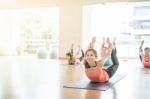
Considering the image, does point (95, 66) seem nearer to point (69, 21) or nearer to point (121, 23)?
point (121, 23)

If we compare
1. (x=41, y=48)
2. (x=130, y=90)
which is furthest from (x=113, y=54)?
(x=41, y=48)

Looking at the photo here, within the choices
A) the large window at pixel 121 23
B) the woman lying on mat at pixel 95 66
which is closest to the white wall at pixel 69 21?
the large window at pixel 121 23

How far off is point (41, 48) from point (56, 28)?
843mm

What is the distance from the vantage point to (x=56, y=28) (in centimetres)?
701

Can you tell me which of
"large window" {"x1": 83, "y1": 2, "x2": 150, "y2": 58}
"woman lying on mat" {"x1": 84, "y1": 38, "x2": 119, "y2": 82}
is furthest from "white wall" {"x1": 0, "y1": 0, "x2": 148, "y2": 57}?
"woman lying on mat" {"x1": 84, "y1": 38, "x2": 119, "y2": 82}

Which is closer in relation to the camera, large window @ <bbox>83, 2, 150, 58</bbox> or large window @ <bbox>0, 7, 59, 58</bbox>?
large window @ <bbox>83, 2, 150, 58</bbox>

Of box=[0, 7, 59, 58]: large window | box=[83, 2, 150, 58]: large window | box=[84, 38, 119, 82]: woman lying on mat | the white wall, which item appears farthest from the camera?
box=[0, 7, 59, 58]: large window

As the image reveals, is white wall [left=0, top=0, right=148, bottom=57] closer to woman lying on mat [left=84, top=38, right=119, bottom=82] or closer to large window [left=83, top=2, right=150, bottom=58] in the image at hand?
large window [left=83, top=2, right=150, bottom=58]

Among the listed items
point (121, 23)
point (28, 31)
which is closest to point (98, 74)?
point (121, 23)

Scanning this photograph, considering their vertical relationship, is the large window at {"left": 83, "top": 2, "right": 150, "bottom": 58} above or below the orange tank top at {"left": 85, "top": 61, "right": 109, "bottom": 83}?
above

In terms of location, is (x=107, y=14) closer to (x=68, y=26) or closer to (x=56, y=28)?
(x=68, y=26)

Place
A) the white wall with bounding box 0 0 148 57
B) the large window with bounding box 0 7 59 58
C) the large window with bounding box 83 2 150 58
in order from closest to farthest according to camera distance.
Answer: the large window with bounding box 83 2 150 58, the white wall with bounding box 0 0 148 57, the large window with bounding box 0 7 59 58

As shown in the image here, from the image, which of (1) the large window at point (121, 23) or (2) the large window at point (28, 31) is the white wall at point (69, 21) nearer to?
(1) the large window at point (121, 23)

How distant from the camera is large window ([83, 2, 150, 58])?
20.4ft
